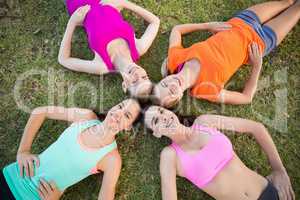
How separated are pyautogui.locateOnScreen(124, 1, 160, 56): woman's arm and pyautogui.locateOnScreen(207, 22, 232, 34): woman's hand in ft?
1.71

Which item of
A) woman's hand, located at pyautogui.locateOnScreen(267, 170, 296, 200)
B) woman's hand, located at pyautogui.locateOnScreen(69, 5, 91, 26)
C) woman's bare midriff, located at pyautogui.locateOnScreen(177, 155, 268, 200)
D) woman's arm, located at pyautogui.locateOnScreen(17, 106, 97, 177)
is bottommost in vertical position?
woman's hand, located at pyautogui.locateOnScreen(267, 170, 296, 200)

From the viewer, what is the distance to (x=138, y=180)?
3.93 metres

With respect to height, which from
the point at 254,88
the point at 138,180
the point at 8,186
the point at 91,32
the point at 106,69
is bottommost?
the point at 138,180

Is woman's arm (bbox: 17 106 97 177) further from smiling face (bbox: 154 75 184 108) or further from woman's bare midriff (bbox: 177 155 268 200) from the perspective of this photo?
woman's bare midriff (bbox: 177 155 268 200)

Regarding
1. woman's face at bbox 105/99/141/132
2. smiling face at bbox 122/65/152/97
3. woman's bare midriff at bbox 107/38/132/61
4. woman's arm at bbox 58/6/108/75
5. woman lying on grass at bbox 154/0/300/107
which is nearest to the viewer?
woman's face at bbox 105/99/141/132

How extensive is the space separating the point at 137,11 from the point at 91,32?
20.5 inches

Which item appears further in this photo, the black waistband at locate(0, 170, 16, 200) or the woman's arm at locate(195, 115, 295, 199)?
the woman's arm at locate(195, 115, 295, 199)

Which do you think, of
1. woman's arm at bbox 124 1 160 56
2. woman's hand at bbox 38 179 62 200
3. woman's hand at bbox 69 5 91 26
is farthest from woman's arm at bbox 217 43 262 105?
woman's hand at bbox 38 179 62 200

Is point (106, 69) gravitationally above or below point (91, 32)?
below

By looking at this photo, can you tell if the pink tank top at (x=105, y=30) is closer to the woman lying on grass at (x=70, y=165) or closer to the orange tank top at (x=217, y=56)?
the orange tank top at (x=217, y=56)

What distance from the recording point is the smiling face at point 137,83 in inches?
142

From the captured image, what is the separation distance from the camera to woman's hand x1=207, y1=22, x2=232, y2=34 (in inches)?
157

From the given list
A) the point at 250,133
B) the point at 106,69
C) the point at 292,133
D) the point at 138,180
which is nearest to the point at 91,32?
the point at 106,69

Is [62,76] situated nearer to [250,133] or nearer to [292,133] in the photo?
[250,133]
